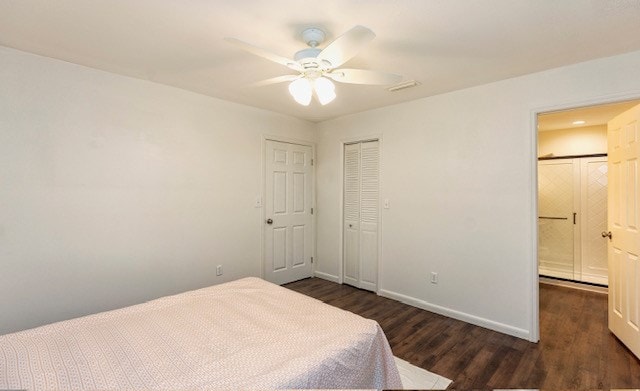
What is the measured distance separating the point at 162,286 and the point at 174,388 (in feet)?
6.74

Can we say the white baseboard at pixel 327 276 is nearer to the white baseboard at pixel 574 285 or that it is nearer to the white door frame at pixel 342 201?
the white door frame at pixel 342 201

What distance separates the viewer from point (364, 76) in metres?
1.89

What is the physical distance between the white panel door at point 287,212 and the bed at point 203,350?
6.69ft

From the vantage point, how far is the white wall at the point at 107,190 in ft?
7.27

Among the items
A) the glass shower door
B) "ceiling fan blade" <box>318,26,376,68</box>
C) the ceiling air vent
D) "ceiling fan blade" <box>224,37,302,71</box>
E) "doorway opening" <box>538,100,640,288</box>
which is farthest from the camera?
the glass shower door

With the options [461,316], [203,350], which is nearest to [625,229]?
[461,316]

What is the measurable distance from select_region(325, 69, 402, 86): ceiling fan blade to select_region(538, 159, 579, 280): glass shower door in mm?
3959

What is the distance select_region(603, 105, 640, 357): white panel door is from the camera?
2275 millimetres

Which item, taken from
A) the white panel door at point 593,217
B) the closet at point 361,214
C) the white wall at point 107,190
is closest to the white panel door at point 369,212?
the closet at point 361,214

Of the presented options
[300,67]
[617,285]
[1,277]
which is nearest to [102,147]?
[1,277]

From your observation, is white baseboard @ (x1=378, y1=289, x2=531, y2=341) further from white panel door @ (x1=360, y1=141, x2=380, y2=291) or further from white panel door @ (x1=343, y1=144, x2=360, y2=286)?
white panel door @ (x1=343, y1=144, x2=360, y2=286)

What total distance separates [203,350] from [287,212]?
2.77 meters

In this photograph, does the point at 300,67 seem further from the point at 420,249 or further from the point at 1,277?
the point at 1,277

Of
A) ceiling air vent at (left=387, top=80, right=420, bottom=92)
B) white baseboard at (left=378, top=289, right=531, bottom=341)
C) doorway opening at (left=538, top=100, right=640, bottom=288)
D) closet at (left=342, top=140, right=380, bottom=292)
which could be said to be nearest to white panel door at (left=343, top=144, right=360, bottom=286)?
closet at (left=342, top=140, right=380, bottom=292)
